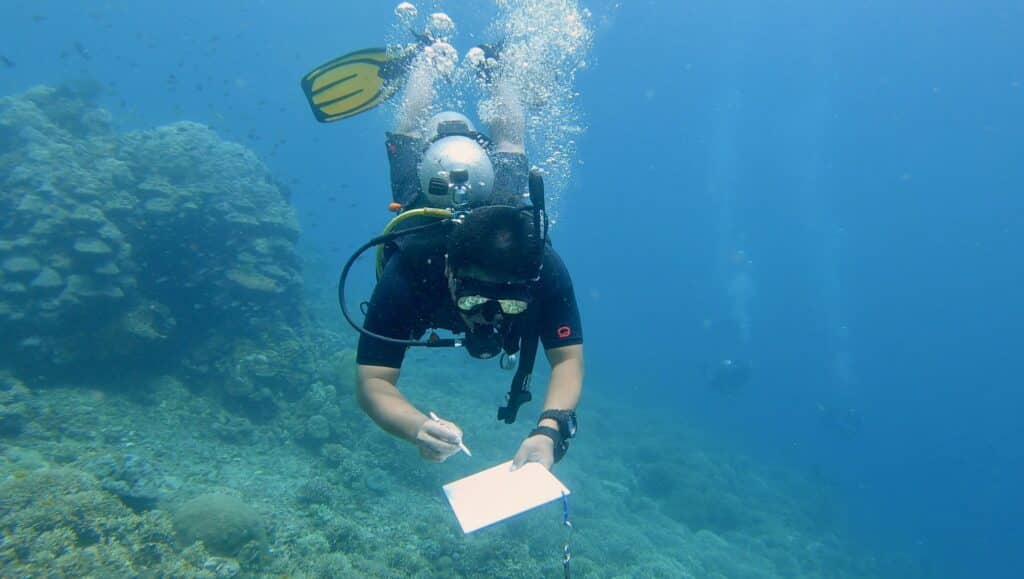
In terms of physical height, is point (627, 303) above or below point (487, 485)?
above

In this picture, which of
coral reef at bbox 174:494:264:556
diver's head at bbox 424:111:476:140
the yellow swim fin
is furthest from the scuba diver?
coral reef at bbox 174:494:264:556

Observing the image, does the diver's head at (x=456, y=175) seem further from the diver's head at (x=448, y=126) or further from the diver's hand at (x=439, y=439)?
the diver's hand at (x=439, y=439)

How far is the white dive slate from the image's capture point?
2479 mm

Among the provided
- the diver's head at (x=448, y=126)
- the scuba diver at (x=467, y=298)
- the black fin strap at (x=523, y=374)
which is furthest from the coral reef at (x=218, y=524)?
the diver's head at (x=448, y=126)

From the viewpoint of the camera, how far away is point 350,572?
6.64 m

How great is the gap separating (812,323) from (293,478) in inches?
4068

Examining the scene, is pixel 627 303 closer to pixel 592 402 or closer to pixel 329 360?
pixel 592 402

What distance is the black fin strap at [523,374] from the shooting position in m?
3.75

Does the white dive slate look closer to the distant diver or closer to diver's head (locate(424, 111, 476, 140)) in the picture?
diver's head (locate(424, 111, 476, 140))

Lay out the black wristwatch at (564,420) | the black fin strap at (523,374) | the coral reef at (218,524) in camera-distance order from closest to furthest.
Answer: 1. the black wristwatch at (564,420)
2. the black fin strap at (523,374)
3. the coral reef at (218,524)

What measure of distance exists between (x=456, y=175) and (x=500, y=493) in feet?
7.15

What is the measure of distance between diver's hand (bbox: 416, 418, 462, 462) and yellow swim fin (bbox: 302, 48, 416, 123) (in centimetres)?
525

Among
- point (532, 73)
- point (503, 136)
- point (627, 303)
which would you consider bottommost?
point (503, 136)

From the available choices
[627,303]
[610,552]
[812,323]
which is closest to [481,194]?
[610,552]
